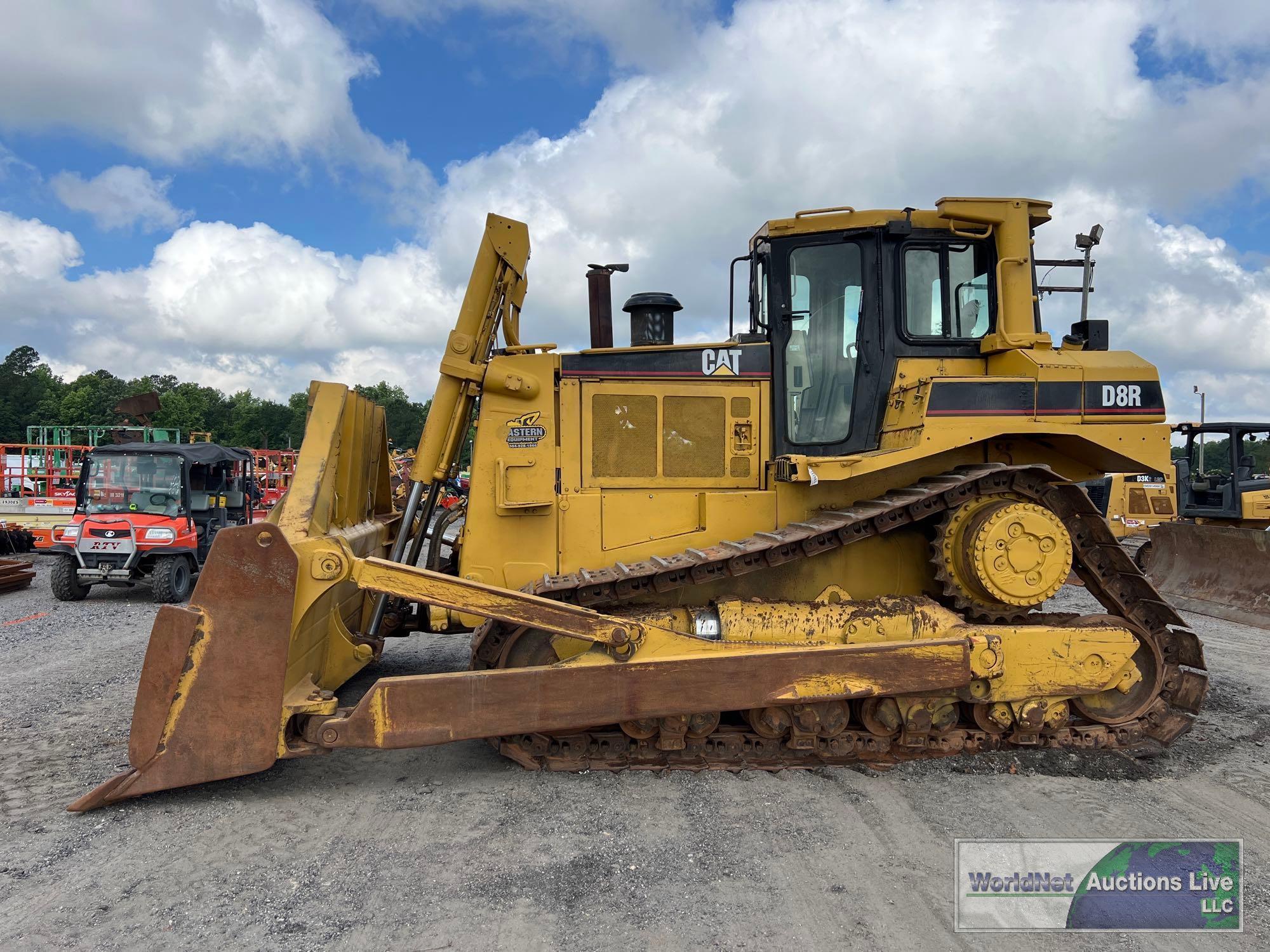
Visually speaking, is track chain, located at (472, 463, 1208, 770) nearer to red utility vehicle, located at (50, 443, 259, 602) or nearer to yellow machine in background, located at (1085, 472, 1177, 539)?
red utility vehicle, located at (50, 443, 259, 602)

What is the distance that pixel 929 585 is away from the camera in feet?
16.3

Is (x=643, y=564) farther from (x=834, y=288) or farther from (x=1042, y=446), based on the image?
(x=1042, y=446)

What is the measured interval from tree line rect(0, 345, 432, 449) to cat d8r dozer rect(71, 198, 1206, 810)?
45108 mm

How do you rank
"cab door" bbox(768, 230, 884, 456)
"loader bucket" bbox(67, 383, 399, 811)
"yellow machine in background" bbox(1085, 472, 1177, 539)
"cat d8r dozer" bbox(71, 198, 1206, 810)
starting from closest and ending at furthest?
"loader bucket" bbox(67, 383, 399, 811) → "cat d8r dozer" bbox(71, 198, 1206, 810) → "cab door" bbox(768, 230, 884, 456) → "yellow machine in background" bbox(1085, 472, 1177, 539)

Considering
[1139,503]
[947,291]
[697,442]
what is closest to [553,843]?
[697,442]

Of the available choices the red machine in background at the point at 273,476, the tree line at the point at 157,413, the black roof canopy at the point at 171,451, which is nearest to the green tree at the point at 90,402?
the tree line at the point at 157,413

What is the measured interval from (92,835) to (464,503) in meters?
2.66

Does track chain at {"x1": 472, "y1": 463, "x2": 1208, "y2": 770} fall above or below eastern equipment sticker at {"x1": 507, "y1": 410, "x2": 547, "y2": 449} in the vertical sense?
below

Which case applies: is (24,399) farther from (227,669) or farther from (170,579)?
(227,669)

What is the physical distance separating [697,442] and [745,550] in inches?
40.6

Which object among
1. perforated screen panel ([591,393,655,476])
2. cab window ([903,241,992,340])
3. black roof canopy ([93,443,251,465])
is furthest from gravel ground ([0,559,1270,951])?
black roof canopy ([93,443,251,465])

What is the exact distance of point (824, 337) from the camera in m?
5.04

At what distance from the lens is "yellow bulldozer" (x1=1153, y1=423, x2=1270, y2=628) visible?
343 inches

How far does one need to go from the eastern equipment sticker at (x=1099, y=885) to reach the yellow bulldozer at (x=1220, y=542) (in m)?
5.80
